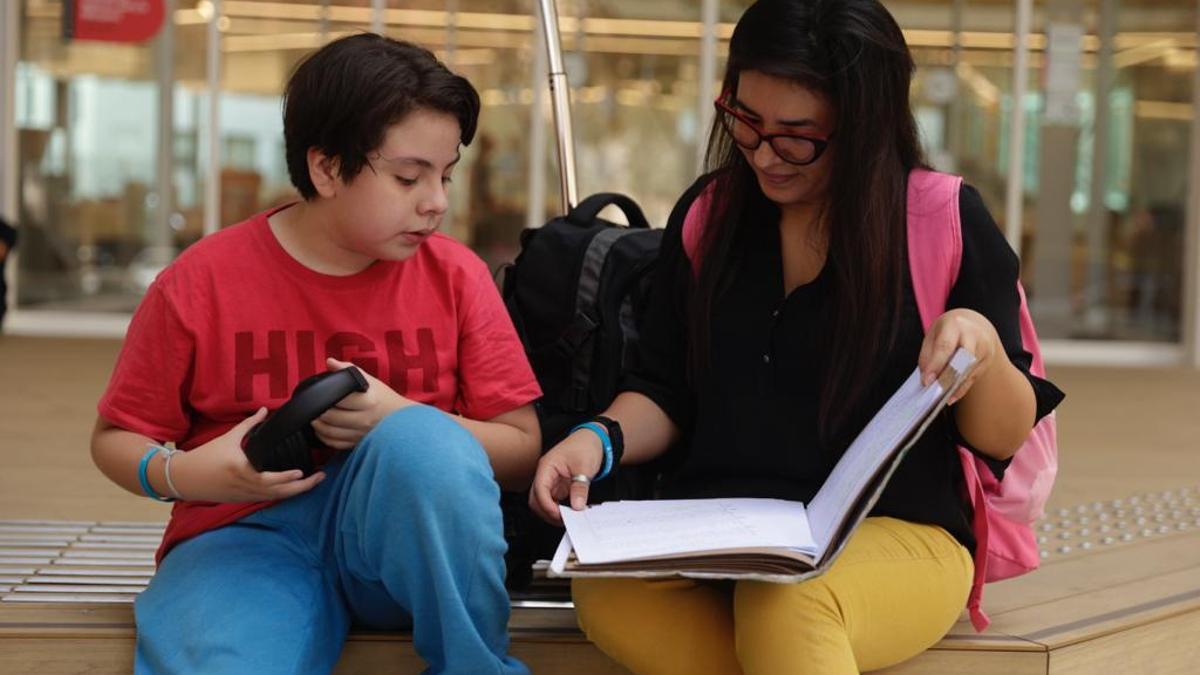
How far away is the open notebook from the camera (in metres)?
1.59

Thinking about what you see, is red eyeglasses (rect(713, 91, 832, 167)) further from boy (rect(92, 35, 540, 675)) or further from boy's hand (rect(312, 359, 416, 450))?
boy's hand (rect(312, 359, 416, 450))

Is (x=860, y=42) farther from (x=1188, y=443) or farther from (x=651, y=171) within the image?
(x=651, y=171)

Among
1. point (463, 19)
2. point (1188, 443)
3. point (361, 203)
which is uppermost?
point (463, 19)

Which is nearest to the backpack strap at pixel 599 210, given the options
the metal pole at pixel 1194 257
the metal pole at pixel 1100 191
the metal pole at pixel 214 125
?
the metal pole at pixel 214 125

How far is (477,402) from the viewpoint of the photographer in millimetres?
Answer: 2020

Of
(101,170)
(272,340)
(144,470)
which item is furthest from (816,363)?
(101,170)

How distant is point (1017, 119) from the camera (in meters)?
8.67

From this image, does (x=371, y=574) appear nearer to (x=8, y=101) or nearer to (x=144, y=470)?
A: (x=144, y=470)

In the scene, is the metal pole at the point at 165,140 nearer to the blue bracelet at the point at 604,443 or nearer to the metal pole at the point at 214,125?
the metal pole at the point at 214,125

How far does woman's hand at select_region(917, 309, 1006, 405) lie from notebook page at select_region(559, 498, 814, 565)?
0.23 m

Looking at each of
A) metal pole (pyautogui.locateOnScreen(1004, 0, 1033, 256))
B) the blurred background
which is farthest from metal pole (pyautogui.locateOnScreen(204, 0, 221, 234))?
metal pole (pyautogui.locateOnScreen(1004, 0, 1033, 256))

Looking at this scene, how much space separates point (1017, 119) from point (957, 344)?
7423 millimetres

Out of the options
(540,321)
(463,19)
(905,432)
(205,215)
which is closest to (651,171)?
(463,19)

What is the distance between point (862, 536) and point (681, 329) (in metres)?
0.40
